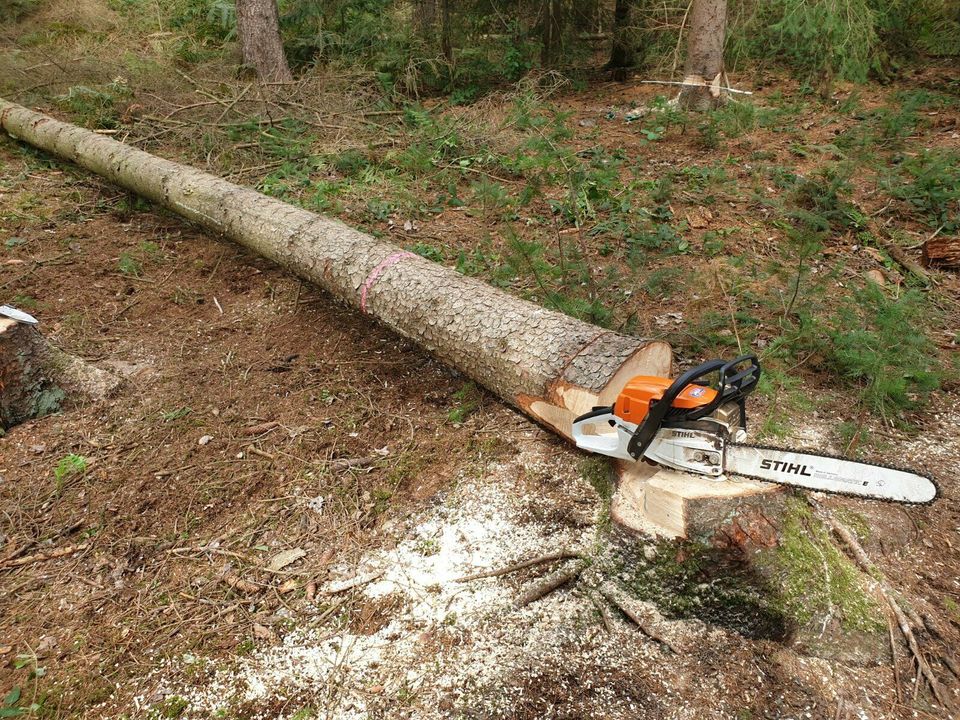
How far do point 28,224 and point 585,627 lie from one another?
544 centimetres

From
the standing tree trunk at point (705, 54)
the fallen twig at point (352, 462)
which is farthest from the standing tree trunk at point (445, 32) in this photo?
the fallen twig at point (352, 462)

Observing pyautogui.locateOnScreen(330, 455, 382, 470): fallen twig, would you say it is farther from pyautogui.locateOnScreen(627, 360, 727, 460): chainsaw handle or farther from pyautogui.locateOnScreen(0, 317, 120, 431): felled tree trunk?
pyautogui.locateOnScreen(0, 317, 120, 431): felled tree trunk

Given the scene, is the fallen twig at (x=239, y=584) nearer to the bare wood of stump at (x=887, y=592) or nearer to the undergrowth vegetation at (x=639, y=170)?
the undergrowth vegetation at (x=639, y=170)

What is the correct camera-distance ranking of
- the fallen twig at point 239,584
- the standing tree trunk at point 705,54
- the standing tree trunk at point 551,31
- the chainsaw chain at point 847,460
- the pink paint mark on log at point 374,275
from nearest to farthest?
the chainsaw chain at point 847,460, the fallen twig at point 239,584, the pink paint mark on log at point 374,275, the standing tree trunk at point 705,54, the standing tree trunk at point 551,31

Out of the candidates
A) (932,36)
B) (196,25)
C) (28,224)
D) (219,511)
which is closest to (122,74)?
(196,25)

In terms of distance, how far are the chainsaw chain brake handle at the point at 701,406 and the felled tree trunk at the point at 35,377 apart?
287 cm

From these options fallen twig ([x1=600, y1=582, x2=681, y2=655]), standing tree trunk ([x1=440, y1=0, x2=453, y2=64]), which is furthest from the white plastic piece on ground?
standing tree trunk ([x1=440, y1=0, x2=453, y2=64])

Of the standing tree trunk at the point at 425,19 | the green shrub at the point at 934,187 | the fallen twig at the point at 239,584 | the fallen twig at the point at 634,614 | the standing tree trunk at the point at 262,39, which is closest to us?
the fallen twig at the point at 634,614

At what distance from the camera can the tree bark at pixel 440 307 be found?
2.70 meters

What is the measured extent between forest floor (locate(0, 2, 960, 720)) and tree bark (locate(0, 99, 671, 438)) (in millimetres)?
288

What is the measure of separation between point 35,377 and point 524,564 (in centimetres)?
273

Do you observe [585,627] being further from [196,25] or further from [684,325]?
[196,25]

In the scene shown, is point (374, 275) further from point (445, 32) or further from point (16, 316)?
point (445, 32)

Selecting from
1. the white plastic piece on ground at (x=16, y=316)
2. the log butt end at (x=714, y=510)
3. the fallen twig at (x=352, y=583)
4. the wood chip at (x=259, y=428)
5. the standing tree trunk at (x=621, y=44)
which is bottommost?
the fallen twig at (x=352, y=583)
